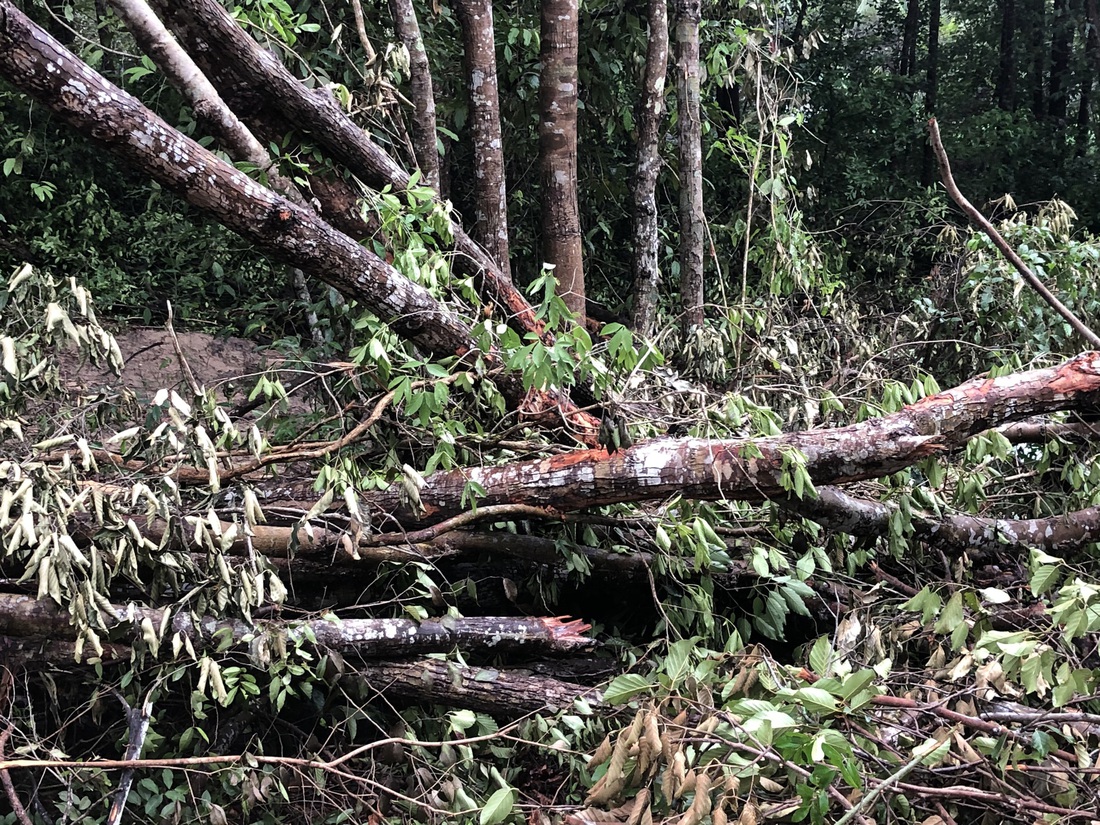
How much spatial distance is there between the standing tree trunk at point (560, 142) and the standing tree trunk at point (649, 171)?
0.64 metres

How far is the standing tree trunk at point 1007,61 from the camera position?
25.4 feet

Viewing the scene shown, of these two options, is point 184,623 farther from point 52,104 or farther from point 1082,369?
point 1082,369

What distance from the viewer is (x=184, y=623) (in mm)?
2264

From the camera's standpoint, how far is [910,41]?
8148 millimetres

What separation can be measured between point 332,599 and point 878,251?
5600 millimetres

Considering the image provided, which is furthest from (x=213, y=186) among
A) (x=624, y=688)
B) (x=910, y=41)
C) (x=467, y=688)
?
(x=910, y=41)

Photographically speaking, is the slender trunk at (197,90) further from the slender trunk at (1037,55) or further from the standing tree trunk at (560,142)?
the slender trunk at (1037,55)

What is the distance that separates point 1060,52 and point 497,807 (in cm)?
848

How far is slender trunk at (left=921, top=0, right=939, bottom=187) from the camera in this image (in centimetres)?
765

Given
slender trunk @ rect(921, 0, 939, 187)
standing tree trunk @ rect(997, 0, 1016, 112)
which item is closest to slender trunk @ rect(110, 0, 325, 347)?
slender trunk @ rect(921, 0, 939, 187)

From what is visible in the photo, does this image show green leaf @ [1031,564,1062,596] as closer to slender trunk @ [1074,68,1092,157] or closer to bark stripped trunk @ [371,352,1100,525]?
bark stripped trunk @ [371,352,1100,525]

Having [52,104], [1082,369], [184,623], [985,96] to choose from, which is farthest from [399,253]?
[985,96]

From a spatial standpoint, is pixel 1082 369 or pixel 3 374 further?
pixel 1082 369

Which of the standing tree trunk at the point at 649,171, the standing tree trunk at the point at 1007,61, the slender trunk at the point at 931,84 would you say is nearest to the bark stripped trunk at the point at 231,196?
the standing tree trunk at the point at 649,171
